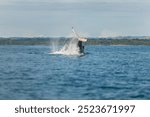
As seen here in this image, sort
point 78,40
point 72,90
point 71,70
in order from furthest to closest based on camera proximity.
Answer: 1. point 78,40
2. point 71,70
3. point 72,90

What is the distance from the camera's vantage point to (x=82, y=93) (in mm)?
44812

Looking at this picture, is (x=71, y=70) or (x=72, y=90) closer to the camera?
(x=72, y=90)

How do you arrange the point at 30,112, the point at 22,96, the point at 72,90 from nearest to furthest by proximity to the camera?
the point at 30,112
the point at 22,96
the point at 72,90

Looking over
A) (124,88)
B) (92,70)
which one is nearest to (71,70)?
(92,70)

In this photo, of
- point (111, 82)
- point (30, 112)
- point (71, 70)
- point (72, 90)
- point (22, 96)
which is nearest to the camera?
point (30, 112)

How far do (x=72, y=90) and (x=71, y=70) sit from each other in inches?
798

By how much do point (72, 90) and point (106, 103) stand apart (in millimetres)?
11593

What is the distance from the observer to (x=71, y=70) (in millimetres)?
66562

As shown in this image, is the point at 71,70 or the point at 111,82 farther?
the point at 71,70

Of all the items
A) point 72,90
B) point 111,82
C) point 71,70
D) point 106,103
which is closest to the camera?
point 106,103

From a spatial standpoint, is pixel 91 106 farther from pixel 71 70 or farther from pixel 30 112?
pixel 71 70

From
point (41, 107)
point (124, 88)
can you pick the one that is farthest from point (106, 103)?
point (124, 88)

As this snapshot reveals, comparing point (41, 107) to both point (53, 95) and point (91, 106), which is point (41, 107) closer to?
point (91, 106)

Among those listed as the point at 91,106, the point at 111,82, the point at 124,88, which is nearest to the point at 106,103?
the point at 91,106
